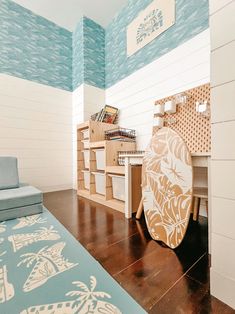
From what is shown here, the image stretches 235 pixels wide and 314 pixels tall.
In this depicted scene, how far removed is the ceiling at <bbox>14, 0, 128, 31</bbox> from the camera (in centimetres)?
280

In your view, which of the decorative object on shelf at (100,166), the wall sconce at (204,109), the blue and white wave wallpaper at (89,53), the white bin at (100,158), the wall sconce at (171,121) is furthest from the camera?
the blue and white wave wallpaper at (89,53)

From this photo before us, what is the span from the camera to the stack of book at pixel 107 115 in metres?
2.79

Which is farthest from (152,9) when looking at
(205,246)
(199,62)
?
(205,246)

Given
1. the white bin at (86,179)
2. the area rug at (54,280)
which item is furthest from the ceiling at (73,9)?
the area rug at (54,280)

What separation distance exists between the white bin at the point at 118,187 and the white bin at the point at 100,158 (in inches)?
10.6

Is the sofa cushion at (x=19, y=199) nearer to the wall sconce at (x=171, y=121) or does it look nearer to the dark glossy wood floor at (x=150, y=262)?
the dark glossy wood floor at (x=150, y=262)

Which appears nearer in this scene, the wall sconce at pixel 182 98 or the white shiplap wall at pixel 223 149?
the white shiplap wall at pixel 223 149

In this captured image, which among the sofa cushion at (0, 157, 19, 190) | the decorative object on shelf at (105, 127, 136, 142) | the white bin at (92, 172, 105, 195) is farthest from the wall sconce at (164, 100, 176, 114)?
the sofa cushion at (0, 157, 19, 190)

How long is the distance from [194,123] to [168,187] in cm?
84

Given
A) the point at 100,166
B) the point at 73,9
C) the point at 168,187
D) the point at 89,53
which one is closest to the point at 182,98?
the point at 168,187

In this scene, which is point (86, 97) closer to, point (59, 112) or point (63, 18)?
point (59, 112)

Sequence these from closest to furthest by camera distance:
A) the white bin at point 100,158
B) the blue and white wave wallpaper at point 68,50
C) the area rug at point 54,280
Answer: the area rug at point 54,280, the white bin at point 100,158, the blue and white wave wallpaper at point 68,50

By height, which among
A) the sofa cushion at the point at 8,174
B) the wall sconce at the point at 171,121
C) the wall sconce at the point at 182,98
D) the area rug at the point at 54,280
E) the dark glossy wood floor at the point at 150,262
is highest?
the wall sconce at the point at 182,98

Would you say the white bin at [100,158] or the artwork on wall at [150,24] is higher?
the artwork on wall at [150,24]
